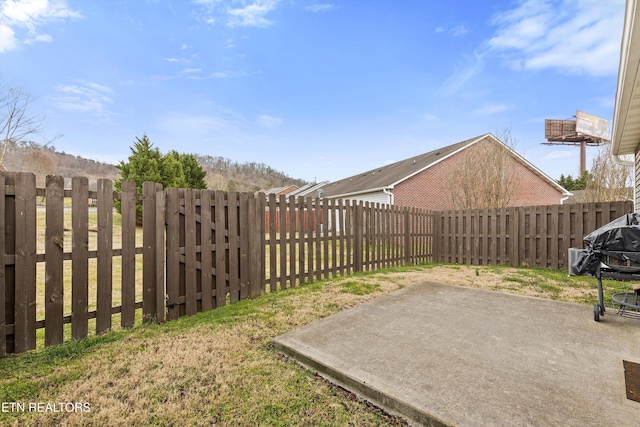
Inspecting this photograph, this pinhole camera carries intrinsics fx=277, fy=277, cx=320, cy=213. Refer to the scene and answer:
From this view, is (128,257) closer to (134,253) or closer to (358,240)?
(134,253)

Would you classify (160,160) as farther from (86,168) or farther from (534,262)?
(534,262)

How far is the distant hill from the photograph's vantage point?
38.8 ft

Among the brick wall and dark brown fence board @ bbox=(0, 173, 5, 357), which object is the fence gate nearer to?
dark brown fence board @ bbox=(0, 173, 5, 357)

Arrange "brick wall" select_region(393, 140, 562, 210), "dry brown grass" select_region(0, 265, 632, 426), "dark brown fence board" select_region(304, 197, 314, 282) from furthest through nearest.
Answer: "brick wall" select_region(393, 140, 562, 210)
"dark brown fence board" select_region(304, 197, 314, 282)
"dry brown grass" select_region(0, 265, 632, 426)

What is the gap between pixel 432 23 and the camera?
956 centimetres

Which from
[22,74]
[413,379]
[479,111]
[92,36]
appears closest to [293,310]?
[413,379]

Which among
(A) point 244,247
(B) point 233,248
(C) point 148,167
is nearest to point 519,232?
(A) point 244,247

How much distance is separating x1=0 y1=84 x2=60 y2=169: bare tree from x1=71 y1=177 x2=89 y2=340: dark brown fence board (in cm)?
1234

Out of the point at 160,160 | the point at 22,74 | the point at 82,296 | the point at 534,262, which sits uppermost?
the point at 22,74

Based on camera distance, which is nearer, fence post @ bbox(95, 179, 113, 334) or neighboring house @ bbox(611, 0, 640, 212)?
neighboring house @ bbox(611, 0, 640, 212)

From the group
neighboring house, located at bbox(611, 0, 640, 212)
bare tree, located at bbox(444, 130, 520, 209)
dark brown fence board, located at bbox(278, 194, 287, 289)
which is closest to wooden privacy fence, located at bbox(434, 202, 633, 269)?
neighboring house, located at bbox(611, 0, 640, 212)

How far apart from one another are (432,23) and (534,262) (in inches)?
331

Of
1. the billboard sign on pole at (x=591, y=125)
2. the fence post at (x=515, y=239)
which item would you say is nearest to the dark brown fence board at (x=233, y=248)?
the fence post at (x=515, y=239)

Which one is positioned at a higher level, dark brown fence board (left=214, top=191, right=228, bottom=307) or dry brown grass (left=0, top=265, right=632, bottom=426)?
dark brown fence board (left=214, top=191, right=228, bottom=307)
